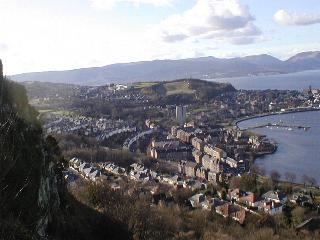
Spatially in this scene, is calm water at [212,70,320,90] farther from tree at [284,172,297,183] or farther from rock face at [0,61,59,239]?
rock face at [0,61,59,239]

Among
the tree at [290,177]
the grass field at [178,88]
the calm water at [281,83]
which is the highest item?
the tree at [290,177]

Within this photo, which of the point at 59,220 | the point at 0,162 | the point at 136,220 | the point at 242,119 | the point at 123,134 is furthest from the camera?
the point at 242,119

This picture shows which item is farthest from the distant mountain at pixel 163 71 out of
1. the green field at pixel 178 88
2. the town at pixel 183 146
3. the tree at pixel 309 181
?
the tree at pixel 309 181

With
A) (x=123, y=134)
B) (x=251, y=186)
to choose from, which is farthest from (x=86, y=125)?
(x=251, y=186)

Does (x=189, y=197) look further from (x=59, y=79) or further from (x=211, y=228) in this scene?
(x=59, y=79)

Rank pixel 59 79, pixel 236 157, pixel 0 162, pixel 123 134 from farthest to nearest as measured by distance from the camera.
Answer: pixel 59 79 → pixel 123 134 → pixel 236 157 → pixel 0 162

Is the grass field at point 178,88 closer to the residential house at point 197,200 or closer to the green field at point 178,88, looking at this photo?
the green field at point 178,88

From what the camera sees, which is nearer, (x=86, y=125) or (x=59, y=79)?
(x=86, y=125)
